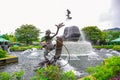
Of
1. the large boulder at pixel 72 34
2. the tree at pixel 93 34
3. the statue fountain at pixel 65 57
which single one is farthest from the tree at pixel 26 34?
the large boulder at pixel 72 34

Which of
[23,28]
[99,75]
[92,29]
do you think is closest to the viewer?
[99,75]

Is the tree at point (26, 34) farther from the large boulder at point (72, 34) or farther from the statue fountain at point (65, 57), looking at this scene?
the large boulder at point (72, 34)

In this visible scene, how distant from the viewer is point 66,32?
73.5ft

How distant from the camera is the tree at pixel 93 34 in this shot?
146 feet

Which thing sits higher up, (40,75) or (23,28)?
(23,28)

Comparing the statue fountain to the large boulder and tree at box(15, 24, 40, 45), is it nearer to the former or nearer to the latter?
the large boulder

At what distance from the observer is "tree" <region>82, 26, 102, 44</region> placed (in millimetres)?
44525

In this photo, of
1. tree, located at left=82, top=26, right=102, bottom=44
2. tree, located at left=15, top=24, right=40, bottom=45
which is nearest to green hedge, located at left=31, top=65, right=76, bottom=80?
tree, located at left=82, top=26, right=102, bottom=44

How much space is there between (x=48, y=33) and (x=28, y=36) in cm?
4155

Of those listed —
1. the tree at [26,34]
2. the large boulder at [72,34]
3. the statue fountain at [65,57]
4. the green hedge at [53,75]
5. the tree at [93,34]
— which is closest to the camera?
the green hedge at [53,75]

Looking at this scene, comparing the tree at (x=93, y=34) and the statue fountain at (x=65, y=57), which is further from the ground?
the tree at (x=93, y=34)

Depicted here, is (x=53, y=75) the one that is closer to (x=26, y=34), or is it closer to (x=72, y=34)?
(x=72, y=34)

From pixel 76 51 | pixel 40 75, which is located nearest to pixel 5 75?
pixel 40 75

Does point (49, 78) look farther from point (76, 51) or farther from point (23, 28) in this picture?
point (23, 28)
